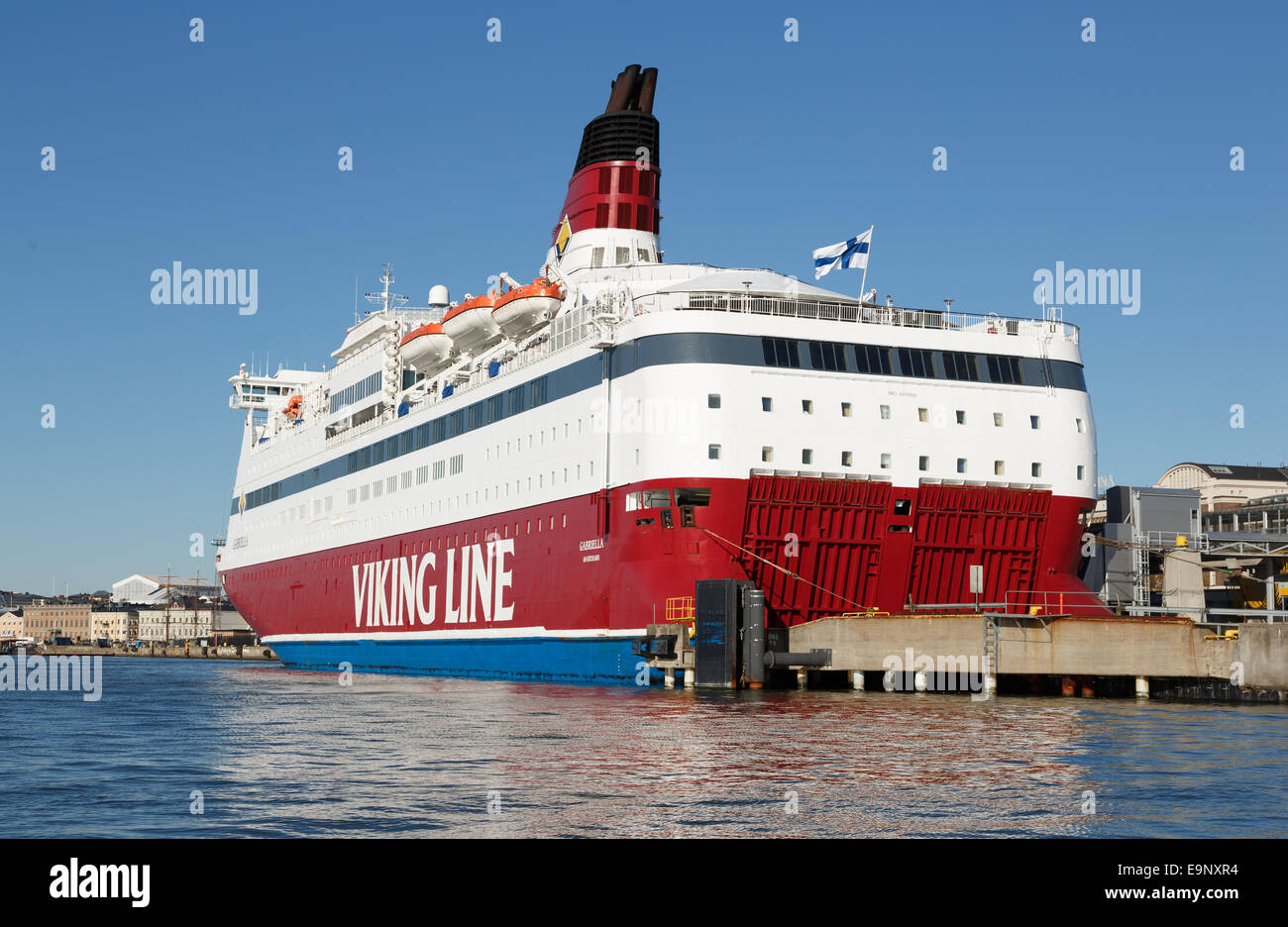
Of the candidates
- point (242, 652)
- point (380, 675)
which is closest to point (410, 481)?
point (380, 675)

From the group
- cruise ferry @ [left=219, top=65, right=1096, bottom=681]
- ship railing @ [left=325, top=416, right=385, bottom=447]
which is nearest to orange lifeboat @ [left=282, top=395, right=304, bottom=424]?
ship railing @ [left=325, top=416, right=385, bottom=447]

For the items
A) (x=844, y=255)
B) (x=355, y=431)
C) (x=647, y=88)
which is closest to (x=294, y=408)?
(x=355, y=431)

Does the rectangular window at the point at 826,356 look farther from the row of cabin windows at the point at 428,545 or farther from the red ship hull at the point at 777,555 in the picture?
the row of cabin windows at the point at 428,545

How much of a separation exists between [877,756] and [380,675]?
4034cm

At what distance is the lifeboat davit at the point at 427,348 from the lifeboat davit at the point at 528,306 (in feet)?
20.6

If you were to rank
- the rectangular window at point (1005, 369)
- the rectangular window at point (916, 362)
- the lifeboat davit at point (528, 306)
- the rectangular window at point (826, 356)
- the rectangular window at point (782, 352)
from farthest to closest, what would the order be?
the lifeboat davit at point (528, 306) < the rectangular window at point (1005, 369) < the rectangular window at point (916, 362) < the rectangular window at point (826, 356) < the rectangular window at point (782, 352)

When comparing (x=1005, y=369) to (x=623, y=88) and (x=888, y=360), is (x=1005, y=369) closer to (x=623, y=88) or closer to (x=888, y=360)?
(x=888, y=360)

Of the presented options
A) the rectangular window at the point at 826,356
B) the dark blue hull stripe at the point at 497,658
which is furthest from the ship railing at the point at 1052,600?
the dark blue hull stripe at the point at 497,658

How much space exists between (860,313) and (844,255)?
6.32ft

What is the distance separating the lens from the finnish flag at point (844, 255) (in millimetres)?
40094

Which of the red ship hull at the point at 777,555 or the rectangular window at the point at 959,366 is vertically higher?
the rectangular window at the point at 959,366

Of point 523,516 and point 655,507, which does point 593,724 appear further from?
point 523,516

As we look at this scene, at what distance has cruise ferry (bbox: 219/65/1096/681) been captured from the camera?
3744cm

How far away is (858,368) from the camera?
39250 millimetres
